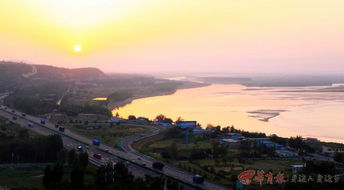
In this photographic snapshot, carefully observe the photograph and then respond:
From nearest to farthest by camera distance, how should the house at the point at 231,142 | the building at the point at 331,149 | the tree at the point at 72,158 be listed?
the tree at the point at 72,158
the building at the point at 331,149
the house at the point at 231,142

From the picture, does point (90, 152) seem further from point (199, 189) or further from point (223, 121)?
point (223, 121)

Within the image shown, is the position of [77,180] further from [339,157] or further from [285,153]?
[339,157]

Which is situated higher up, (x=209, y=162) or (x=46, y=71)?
(x=46, y=71)

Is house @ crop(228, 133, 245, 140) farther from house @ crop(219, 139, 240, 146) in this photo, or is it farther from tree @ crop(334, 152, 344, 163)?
Result: tree @ crop(334, 152, 344, 163)

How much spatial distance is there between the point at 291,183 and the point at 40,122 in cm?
1464

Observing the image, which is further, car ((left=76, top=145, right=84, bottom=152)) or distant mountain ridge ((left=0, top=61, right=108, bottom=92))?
distant mountain ridge ((left=0, top=61, right=108, bottom=92))

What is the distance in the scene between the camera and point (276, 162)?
12016 mm

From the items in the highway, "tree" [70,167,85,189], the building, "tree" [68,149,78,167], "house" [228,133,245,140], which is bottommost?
the building

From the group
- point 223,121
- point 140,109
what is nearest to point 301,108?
point 223,121

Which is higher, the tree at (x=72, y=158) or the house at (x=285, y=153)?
the tree at (x=72, y=158)

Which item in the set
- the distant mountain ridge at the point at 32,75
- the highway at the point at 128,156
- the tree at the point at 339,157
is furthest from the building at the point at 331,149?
the distant mountain ridge at the point at 32,75

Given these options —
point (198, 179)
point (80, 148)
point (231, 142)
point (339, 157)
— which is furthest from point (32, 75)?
point (339, 157)

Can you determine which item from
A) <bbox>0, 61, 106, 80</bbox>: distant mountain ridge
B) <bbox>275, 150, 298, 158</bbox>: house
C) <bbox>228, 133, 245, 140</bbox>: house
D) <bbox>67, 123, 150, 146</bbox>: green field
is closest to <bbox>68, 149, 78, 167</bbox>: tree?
<bbox>67, 123, 150, 146</bbox>: green field

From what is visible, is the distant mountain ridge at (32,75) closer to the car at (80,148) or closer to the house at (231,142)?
the car at (80,148)
